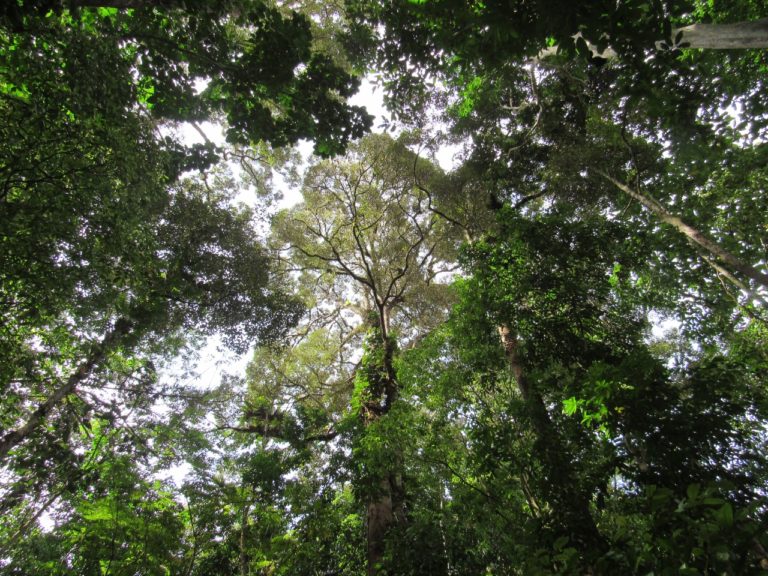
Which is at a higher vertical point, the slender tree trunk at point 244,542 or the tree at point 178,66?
the tree at point 178,66

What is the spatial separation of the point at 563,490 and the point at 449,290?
430 centimetres

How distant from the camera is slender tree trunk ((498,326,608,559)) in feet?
12.6

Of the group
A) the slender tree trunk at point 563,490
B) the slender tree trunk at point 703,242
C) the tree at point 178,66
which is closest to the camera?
the slender tree trunk at point 563,490

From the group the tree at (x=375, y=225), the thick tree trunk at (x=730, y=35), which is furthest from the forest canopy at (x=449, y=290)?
the tree at (x=375, y=225)

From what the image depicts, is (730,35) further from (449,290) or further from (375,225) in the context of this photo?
(375,225)

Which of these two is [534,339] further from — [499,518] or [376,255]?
[376,255]

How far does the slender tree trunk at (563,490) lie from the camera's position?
385 centimetres

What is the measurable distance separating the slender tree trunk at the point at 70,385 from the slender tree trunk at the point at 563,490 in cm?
998

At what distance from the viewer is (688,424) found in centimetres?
374

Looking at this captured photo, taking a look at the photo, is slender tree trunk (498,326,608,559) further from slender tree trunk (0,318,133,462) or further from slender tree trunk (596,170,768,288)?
slender tree trunk (0,318,133,462)

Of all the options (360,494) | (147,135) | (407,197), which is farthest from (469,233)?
(147,135)

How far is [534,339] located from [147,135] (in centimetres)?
799

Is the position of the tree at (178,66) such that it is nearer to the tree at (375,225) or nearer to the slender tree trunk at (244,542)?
the tree at (375,225)

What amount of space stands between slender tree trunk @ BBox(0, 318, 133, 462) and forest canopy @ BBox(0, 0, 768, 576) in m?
0.07
